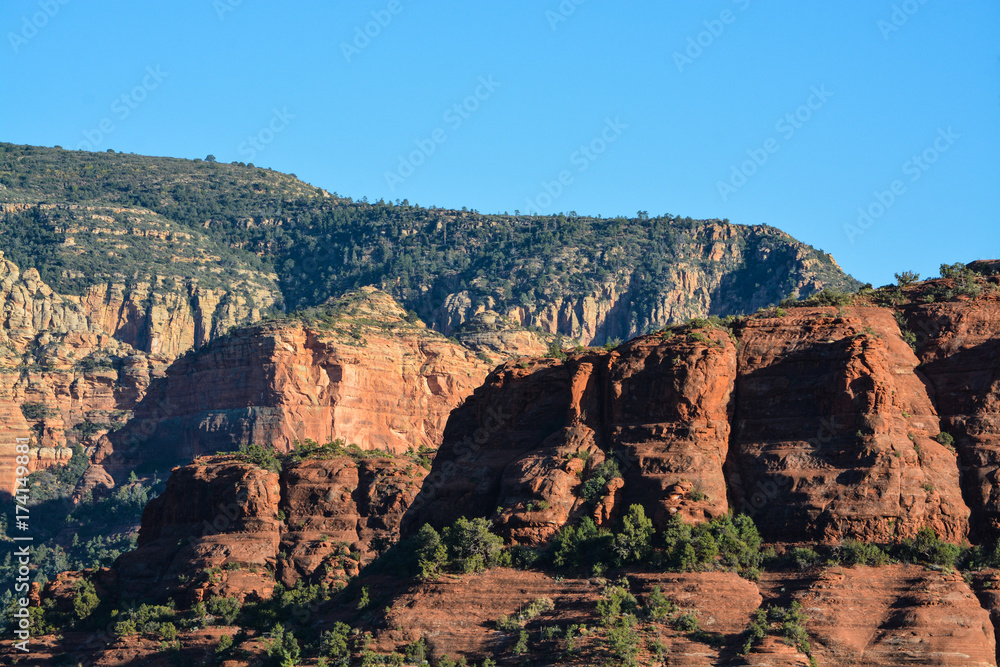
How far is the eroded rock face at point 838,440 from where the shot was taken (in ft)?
184

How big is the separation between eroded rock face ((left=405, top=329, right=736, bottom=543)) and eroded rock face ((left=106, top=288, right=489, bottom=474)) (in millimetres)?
69331

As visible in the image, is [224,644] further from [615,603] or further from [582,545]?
[615,603]

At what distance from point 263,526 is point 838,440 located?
3728cm

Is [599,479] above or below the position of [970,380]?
below

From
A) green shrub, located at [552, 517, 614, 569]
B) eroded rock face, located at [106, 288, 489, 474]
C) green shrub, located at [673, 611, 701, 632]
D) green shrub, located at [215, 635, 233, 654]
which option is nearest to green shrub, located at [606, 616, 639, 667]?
green shrub, located at [673, 611, 701, 632]

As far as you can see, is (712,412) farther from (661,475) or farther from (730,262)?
(730,262)

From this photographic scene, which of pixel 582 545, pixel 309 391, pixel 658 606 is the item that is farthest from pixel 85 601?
pixel 309 391

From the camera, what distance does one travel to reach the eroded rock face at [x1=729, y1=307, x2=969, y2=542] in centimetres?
5603

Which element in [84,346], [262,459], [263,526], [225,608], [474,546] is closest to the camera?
[474,546]

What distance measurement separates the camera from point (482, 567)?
58781 millimetres

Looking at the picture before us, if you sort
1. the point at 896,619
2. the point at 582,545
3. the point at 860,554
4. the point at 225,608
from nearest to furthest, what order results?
the point at 896,619 → the point at 860,554 → the point at 582,545 → the point at 225,608

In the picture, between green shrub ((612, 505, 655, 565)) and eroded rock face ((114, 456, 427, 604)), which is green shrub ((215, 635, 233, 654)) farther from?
green shrub ((612, 505, 655, 565))

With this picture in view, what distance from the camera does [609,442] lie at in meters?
61.5

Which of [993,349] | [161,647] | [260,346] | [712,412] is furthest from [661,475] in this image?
[260,346]
